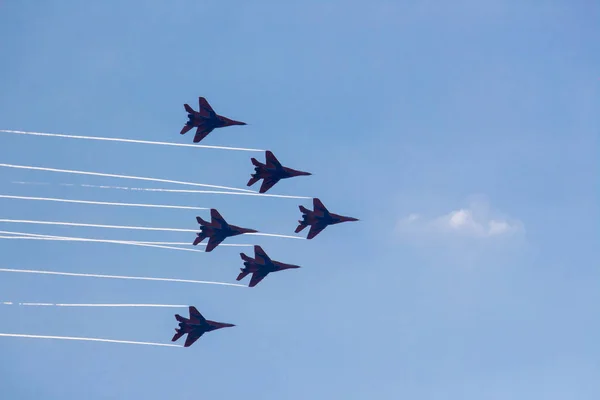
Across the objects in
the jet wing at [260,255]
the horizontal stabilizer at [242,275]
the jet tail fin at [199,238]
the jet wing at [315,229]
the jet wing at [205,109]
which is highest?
the jet wing at [205,109]

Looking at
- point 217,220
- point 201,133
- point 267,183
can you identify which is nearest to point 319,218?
point 267,183

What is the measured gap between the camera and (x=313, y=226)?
98.4 metres

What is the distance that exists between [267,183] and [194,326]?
20.4 meters

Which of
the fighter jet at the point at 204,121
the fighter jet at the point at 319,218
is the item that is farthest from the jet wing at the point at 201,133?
the fighter jet at the point at 319,218

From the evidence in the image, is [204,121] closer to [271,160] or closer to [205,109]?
[205,109]

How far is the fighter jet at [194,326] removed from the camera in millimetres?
98812

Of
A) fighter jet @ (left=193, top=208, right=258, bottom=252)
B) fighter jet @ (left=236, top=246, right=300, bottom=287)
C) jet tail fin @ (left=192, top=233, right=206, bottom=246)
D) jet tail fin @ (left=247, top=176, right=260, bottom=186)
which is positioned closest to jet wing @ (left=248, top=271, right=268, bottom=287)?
fighter jet @ (left=236, top=246, right=300, bottom=287)

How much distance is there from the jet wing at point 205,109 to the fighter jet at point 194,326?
24.3 meters

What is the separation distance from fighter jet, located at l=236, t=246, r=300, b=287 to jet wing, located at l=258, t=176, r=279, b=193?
7.88 m

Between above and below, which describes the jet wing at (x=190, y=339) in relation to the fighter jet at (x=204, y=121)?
below

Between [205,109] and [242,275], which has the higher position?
[205,109]

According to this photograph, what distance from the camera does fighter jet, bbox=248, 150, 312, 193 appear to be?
9569 centimetres

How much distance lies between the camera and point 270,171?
96000mm

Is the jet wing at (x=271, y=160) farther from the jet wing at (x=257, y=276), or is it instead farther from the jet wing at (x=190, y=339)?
the jet wing at (x=190, y=339)
